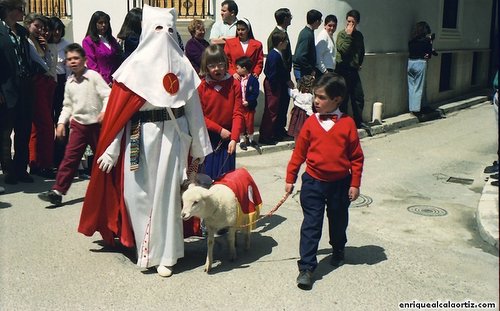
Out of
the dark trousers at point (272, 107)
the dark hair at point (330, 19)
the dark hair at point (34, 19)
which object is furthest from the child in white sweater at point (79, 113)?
the dark hair at point (330, 19)

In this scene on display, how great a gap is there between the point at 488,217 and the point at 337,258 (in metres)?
1.91

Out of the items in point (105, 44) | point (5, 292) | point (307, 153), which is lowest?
point (5, 292)

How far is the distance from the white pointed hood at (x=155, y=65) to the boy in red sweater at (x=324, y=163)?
109 cm

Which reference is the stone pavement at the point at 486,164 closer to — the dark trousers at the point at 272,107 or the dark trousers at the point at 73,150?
the dark trousers at the point at 272,107

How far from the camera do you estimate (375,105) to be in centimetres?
1180

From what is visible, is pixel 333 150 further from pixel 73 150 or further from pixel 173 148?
pixel 73 150

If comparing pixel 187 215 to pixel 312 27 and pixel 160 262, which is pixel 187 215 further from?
pixel 312 27

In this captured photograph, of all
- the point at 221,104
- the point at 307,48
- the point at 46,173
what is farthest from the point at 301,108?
the point at 46,173

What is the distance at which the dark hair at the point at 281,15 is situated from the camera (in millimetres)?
9492

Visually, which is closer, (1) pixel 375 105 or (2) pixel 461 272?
(2) pixel 461 272

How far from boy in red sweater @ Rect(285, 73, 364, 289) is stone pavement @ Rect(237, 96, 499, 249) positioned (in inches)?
57.2

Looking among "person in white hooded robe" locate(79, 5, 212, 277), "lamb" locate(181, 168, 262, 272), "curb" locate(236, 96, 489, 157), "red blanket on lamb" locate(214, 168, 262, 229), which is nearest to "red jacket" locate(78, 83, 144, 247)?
"person in white hooded robe" locate(79, 5, 212, 277)

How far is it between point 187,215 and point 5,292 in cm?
141

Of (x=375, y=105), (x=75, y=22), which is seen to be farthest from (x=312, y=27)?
(x=75, y=22)
